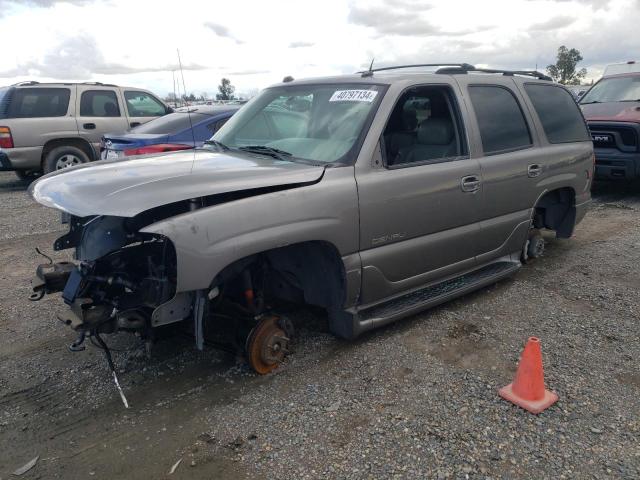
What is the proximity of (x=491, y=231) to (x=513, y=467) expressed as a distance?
2.21 m

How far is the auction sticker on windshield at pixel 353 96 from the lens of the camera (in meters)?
3.70

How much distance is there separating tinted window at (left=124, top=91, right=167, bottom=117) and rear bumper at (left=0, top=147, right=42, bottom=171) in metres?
2.14

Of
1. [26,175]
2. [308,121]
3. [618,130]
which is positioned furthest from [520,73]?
[26,175]

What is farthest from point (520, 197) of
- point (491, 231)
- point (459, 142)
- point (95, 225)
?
point (95, 225)

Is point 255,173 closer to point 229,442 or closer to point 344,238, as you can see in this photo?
point 344,238

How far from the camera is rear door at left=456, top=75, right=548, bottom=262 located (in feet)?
14.0

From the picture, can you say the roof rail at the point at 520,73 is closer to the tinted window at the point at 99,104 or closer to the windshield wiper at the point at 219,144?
the windshield wiper at the point at 219,144

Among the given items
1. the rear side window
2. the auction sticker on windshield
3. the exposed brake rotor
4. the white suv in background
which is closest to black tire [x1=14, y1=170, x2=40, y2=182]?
the white suv in background

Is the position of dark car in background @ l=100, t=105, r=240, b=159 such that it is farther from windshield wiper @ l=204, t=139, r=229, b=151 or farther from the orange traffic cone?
the orange traffic cone

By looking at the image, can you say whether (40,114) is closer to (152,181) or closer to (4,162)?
(4,162)

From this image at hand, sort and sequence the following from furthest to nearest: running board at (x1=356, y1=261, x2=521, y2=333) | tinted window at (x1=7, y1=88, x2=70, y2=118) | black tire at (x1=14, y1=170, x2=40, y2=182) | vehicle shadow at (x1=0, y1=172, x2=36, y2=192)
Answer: black tire at (x1=14, y1=170, x2=40, y2=182), vehicle shadow at (x1=0, y1=172, x2=36, y2=192), tinted window at (x1=7, y1=88, x2=70, y2=118), running board at (x1=356, y1=261, x2=521, y2=333)

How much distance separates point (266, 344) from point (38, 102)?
29.7 feet

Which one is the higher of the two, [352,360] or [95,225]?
[95,225]

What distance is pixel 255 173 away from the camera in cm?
310
